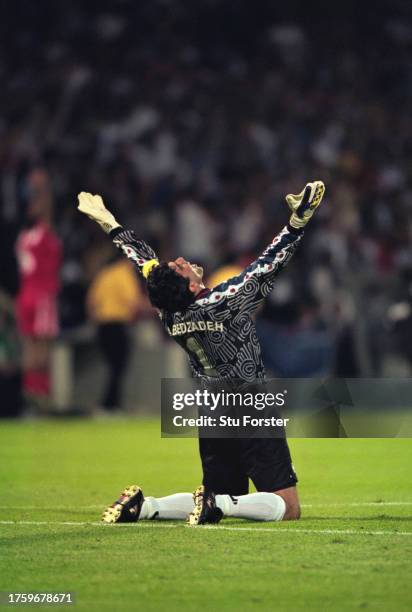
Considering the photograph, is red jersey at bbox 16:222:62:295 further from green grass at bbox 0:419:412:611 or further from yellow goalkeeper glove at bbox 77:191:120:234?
yellow goalkeeper glove at bbox 77:191:120:234

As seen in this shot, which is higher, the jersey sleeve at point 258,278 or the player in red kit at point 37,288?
the player in red kit at point 37,288

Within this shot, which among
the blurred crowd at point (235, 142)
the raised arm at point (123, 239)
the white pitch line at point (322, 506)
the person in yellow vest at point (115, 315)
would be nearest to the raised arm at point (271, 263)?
the raised arm at point (123, 239)

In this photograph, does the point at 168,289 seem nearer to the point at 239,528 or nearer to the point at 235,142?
the point at 239,528

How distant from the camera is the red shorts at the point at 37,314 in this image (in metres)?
17.4

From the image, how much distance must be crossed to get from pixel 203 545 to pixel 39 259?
9765 mm

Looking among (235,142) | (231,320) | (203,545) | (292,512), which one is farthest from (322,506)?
(235,142)

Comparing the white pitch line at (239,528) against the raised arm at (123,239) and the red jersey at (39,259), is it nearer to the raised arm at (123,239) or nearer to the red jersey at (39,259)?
the raised arm at (123,239)

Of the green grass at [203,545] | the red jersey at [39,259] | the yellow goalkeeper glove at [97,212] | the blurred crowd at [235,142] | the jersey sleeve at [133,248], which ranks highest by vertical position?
the blurred crowd at [235,142]

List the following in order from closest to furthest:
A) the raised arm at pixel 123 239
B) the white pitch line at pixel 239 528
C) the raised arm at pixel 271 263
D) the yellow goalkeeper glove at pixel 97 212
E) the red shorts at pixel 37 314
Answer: the white pitch line at pixel 239 528 → the raised arm at pixel 271 263 → the raised arm at pixel 123 239 → the yellow goalkeeper glove at pixel 97 212 → the red shorts at pixel 37 314

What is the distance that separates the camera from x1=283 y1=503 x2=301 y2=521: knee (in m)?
8.84

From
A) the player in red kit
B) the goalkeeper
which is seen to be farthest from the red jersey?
the goalkeeper

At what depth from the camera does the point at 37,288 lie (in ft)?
56.7

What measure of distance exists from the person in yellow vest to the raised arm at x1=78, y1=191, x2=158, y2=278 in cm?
857

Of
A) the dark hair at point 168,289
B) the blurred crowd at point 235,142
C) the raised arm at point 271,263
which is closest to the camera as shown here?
the dark hair at point 168,289
